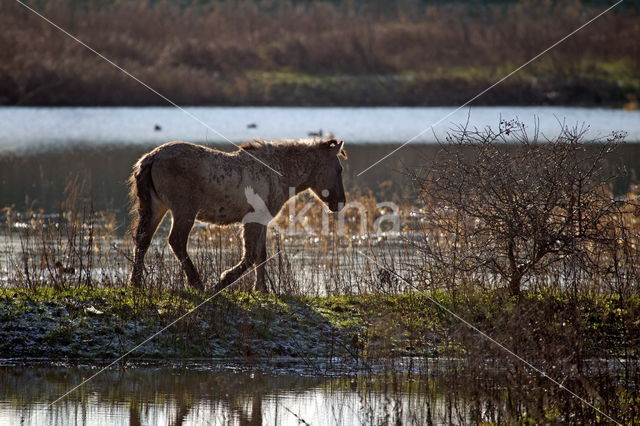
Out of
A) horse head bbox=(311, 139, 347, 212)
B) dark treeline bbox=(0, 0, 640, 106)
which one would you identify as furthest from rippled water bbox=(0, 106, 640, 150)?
horse head bbox=(311, 139, 347, 212)

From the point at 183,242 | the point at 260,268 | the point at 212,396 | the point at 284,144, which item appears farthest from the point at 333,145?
the point at 212,396

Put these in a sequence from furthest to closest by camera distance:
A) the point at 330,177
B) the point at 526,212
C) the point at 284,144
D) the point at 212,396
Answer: the point at 330,177
the point at 284,144
the point at 526,212
the point at 212,396

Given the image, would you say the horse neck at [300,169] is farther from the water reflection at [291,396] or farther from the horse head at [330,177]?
the water reflection at [291,396]

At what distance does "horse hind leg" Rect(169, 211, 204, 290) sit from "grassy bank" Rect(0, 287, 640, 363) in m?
0.63

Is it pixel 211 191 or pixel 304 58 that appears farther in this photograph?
pixel 304 58

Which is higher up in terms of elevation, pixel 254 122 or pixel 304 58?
pixel 304 58

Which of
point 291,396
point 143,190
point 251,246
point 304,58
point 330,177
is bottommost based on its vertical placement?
point 291,396

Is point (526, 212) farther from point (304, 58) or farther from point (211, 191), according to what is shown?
point (304, 58)

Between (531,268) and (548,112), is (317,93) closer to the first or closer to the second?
(548,112)

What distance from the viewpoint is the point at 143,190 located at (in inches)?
424

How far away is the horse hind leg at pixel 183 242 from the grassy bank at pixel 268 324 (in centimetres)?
63

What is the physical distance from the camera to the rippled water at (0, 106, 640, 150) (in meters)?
32.3

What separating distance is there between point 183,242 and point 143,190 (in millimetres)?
759

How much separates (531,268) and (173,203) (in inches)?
158
